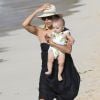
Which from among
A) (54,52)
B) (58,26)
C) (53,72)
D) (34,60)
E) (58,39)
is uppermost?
(58,26)

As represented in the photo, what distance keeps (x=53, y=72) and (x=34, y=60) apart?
5.97 meters

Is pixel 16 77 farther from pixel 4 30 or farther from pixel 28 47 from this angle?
pixel 4 30

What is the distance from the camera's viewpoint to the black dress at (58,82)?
6.23 metres

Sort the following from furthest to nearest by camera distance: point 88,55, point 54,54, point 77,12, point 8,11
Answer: point 8,11
point 77,12
point 88,55
point 54,54

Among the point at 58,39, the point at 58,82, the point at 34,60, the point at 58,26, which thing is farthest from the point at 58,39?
the point at 34,60

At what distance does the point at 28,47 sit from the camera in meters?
14.2

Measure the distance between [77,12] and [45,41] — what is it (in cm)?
1431

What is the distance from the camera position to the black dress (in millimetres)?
6230

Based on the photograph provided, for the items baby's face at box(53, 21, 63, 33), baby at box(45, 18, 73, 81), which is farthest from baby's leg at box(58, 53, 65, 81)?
baby's face at box(53, 21, 63, 33)

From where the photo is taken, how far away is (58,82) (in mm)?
6266

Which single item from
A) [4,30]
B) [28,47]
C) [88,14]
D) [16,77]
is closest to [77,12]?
[88,14]

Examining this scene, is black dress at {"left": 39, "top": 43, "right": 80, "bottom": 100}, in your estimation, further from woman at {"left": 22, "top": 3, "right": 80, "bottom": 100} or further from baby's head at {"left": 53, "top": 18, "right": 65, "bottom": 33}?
baby's head at {"left": 53, "top": 18, "right": 65, "bottom": 33}

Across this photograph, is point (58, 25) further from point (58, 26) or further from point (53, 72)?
point (53, 72)

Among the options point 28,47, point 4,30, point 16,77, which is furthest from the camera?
point 4,30
